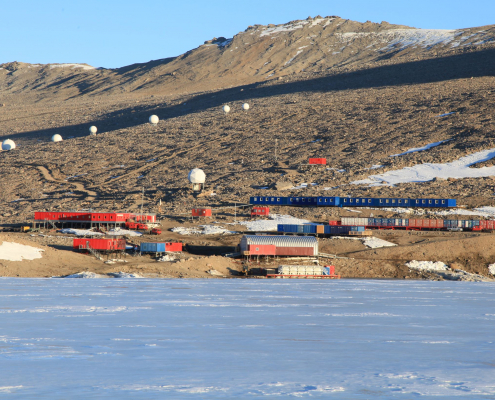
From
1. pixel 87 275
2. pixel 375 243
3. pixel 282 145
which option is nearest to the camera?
pixel 87 275

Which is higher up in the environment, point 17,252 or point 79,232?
point 79,232

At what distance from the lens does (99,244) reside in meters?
54.5

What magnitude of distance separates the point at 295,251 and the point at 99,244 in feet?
59.3

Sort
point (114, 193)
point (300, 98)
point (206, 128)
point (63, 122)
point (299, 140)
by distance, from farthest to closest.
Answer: point (63, 122) < point (300, 98) < point (206, 128) < point (299, 140) < point (114, 193)

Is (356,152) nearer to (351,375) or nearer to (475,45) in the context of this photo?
(475,45)

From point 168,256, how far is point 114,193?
44.6 metres

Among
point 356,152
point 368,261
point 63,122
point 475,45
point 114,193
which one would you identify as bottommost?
point 368,261

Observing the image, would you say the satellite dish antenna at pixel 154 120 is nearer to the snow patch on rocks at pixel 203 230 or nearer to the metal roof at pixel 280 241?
the snow patch on rocks at pixel 203 230

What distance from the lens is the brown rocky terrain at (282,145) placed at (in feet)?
262

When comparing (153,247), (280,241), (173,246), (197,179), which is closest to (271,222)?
(280,241)

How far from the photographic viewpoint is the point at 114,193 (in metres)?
96.1

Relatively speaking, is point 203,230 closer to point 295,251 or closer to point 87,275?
point 295,251

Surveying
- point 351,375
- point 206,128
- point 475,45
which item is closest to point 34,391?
point 351,375

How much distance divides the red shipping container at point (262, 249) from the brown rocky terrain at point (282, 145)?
20.4 feet
